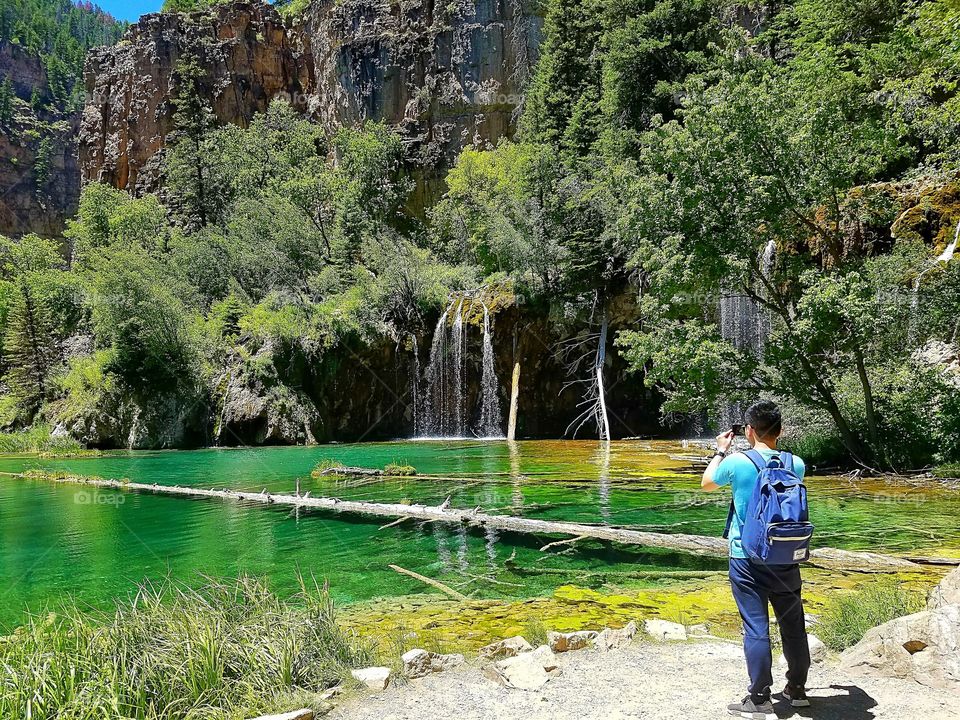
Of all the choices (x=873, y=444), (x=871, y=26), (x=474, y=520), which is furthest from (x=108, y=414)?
(x=871, y=26)

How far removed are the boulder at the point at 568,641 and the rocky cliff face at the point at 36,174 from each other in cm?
7234

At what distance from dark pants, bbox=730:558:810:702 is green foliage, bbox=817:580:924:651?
1.18m

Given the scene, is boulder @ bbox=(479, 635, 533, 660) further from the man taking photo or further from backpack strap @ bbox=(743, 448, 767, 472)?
backpack strap @ bbox=(743, 448, 767, 472)

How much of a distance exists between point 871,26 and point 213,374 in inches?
1143

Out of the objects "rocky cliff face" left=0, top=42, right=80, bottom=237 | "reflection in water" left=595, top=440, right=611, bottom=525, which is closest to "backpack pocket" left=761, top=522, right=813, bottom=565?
"reflection in water" left=595, top=440, right=611, bottom=525

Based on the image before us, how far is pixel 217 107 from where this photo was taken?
A: 4806cm

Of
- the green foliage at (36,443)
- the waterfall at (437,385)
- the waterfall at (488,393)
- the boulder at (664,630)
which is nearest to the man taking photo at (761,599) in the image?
the boulder at (664,630)

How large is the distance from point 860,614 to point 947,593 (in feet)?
A: 2.36

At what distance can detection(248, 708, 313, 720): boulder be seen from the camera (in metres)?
3.26

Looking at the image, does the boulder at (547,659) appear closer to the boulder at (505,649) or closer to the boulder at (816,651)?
the boulder at (505,649)

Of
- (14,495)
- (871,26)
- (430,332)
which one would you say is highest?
(871,26)

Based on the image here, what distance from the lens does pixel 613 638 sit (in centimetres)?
460

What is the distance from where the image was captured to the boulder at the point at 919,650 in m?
3.42

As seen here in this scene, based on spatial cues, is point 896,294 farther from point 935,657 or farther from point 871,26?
point 871,26
